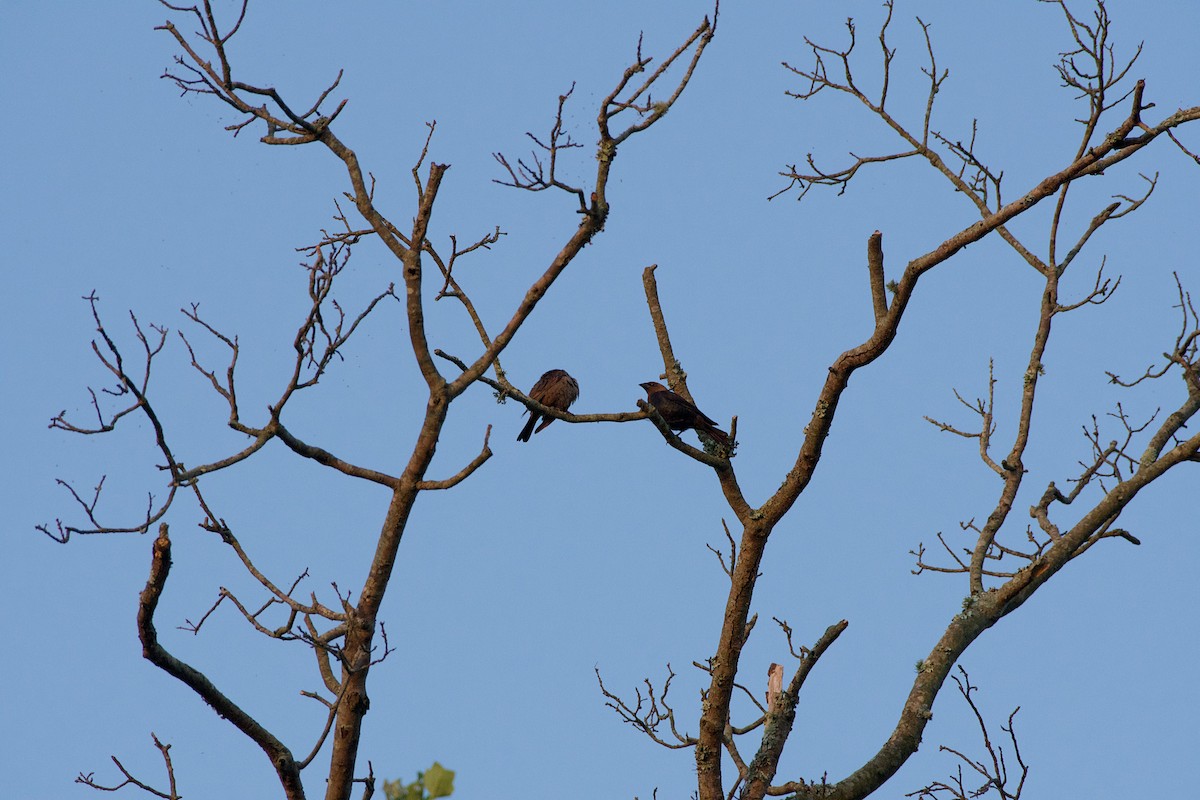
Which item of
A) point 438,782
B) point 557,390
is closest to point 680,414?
point 557,390

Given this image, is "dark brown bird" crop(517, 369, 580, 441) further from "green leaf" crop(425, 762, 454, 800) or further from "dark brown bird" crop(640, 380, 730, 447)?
"green leaf" crop(425, 762, 454, 800)

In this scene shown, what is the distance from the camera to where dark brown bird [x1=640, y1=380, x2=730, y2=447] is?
5918 mm

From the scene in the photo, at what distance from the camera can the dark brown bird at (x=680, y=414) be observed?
19.4 feet

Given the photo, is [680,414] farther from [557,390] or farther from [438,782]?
[438,782]

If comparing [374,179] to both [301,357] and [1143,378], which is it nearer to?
[301,357]

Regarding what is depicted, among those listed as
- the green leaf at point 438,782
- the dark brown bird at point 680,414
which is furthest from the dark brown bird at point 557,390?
the green leaf at point 438,782

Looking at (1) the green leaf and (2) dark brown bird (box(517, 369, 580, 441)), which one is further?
(2) dark brown bird (box(517, 369, 580, 441))

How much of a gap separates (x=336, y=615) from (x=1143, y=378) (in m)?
5.04

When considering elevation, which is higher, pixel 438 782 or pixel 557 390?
pixel 557 390

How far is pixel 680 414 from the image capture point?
6.88 metres

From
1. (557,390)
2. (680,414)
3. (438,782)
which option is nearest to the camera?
(438,782)

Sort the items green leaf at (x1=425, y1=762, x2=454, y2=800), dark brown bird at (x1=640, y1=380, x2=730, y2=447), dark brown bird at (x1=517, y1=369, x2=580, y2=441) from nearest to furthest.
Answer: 1. green leaf at (x1=425, y1=762, x2=454, y2=800)
2. dark brown bird at (x1=640, y1=380, x2=730, y2=447)
3. dark brown bird at (x1=517, y1=369, x2=580, y2=441)

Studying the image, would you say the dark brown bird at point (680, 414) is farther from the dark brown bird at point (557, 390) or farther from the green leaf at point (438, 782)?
the green leaf at point (438, 782)

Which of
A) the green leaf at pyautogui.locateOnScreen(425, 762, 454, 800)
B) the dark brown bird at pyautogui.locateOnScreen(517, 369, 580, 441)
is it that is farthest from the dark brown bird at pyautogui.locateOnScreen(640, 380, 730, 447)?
the green leaf at pyautogui.locateOnScreen(425, 762, 454, 800)
